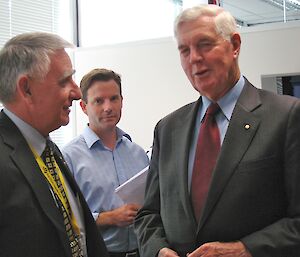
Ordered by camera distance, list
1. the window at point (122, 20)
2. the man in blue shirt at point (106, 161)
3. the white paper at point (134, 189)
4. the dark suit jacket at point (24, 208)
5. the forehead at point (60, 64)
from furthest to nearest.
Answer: the window at point (122, 20) → the man in blue shirt at point (106, 161) → the white paper at point (134, 189) → the forehead at point (60, 64) → the dark suit jacket at point (24, 208)

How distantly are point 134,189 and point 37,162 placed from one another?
73 centimetres

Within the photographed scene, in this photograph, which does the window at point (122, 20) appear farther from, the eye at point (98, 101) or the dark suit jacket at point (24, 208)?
the dark suit jacket at point (24, 208)

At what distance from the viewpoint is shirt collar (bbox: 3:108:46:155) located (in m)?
1.54

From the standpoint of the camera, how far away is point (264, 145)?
150 cm

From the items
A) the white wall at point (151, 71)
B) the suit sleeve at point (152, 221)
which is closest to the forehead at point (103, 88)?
the suit sleeve at point (152, 221)

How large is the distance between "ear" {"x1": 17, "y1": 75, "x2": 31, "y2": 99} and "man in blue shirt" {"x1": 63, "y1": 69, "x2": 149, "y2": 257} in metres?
0.82

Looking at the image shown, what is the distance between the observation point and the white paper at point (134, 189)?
2.08m

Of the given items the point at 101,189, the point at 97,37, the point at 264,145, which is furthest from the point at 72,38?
the point at 264,145

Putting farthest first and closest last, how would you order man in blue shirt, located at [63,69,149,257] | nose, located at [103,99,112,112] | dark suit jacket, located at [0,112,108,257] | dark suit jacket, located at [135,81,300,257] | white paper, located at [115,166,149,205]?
nose, located at [103,99,112,112], man in blue shirt, located at [63,69,149,257], white paper, located at [115,166,149,205], dark suit jacket, located at [135,81,300,257], dark suit jacket, located at [0,112,108,257]

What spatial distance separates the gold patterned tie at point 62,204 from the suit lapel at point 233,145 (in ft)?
1.41

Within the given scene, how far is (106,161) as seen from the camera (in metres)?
2.39

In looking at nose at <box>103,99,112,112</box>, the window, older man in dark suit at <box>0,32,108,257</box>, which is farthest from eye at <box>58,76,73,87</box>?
the window

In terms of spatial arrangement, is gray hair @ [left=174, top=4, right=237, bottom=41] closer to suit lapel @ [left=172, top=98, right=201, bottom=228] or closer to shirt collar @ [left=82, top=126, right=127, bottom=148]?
suit lapel @ [left=172, top=98, right=201, bottom=228]

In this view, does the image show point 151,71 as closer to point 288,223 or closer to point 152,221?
point 152,221
